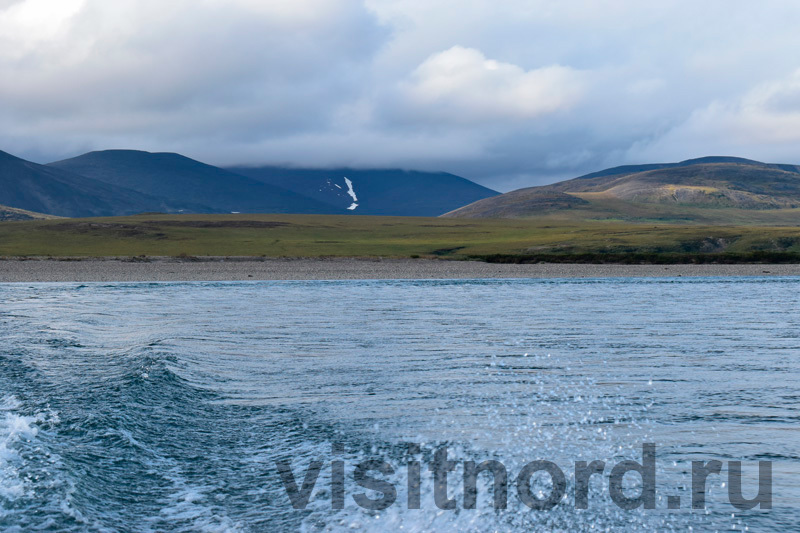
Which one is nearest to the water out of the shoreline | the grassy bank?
the shoreline

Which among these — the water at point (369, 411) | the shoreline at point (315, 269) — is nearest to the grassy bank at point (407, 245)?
the shoreline at point (315, 269)

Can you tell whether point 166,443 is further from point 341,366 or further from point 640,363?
point 640,363

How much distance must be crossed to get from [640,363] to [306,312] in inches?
690

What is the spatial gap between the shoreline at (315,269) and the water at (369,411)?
92.8 feet

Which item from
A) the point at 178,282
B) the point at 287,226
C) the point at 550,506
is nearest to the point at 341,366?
the point at 550,506

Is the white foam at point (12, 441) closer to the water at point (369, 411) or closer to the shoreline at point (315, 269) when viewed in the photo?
the water at point (369, 411)

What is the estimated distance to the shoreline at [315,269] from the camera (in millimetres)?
56469

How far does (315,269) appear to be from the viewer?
63.4 meters

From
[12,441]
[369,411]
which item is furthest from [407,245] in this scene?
[12,441]

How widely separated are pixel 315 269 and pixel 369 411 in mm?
50985

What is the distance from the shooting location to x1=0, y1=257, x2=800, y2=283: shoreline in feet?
185

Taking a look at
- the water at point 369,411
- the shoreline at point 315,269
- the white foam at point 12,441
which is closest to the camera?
the water at point 369,411

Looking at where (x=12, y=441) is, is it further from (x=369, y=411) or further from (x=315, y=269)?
(x=315, y=269)

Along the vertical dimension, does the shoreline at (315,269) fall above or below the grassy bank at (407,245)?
below
